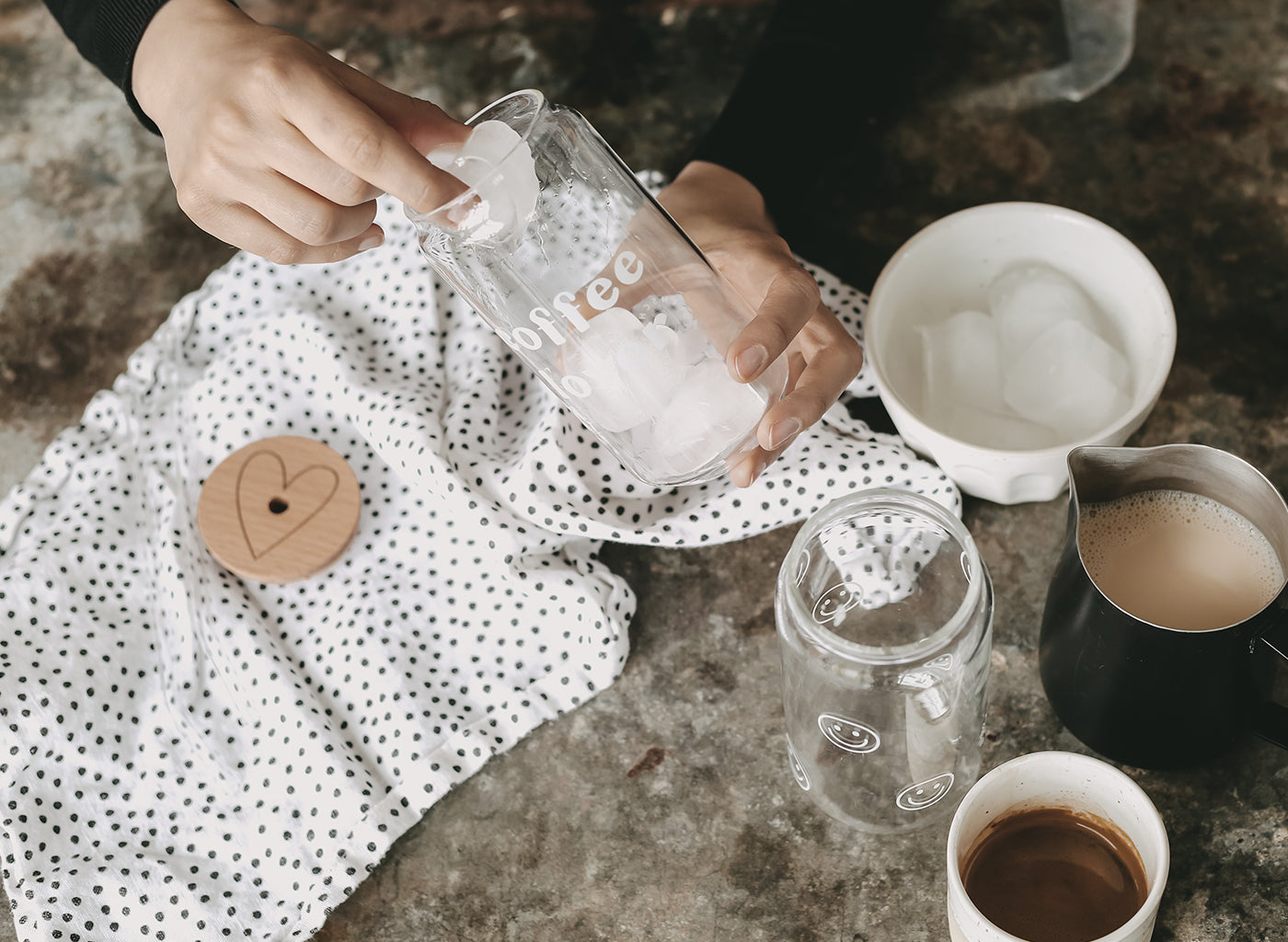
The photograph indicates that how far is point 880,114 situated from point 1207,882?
895 millimetres

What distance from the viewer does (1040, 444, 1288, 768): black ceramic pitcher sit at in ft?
2.35

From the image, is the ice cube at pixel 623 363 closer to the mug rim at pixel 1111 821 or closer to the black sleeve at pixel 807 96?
the mug rim at pixel 1111 821

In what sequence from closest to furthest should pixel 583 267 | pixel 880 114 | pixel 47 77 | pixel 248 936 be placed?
pixel 583 267 < pixel 248 936 < pixel 880 114 < pixel 47 77

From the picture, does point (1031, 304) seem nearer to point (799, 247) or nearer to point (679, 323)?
point (799, 247)

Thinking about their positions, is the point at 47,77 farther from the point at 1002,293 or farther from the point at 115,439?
the point at 1002,293

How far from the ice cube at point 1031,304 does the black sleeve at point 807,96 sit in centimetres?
26

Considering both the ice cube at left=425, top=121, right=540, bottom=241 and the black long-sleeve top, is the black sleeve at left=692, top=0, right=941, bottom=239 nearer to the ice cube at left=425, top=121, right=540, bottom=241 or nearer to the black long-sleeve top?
the black long-sleeve top

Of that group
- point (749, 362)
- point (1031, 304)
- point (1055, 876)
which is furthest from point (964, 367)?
point (1055, 876)

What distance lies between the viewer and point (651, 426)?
2.63ft

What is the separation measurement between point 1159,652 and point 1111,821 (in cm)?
13

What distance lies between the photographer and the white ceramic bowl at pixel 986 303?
0.94 metres

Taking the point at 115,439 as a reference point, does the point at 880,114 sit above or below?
above

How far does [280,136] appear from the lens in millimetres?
737

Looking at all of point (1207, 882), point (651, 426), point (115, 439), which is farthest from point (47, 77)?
point (1207, 882)
